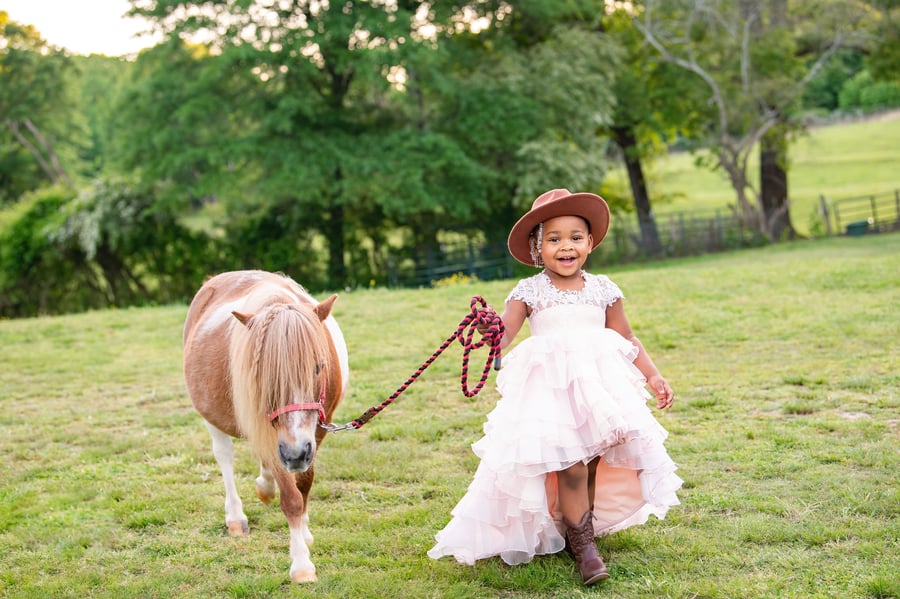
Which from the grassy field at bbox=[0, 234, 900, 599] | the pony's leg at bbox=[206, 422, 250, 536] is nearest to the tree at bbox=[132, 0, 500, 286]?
the grassy field at bbox=[0, 234, 900, 599]

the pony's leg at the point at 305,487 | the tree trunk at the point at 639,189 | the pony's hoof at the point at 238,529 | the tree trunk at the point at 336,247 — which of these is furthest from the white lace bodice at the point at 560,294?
the tree trunk at the point at 639,189

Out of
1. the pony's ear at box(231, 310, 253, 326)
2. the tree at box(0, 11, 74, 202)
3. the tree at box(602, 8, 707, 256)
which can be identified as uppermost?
the tree at box(0, 11, 74, 202)

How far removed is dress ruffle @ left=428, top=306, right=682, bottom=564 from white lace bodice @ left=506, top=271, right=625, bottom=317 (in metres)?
0.05

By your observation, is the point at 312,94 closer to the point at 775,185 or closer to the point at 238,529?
the point at 775,185

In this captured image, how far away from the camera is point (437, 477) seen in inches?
214

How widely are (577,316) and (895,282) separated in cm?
901

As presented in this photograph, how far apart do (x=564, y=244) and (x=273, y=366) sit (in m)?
1.46

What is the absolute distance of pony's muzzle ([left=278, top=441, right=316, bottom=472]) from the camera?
351 centimetres

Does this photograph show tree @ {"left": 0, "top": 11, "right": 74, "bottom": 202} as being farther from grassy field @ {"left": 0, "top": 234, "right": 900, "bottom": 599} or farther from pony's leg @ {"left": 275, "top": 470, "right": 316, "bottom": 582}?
pony's leg @ {"left": 275, "top": 470, "right": 316, "bottom": 582}

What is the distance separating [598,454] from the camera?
12.4 feet

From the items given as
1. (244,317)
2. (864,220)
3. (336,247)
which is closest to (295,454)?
(244,317)

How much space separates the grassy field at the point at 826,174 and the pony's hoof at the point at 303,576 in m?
26.6

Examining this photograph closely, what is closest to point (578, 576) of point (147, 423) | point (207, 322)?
point (207, 322)

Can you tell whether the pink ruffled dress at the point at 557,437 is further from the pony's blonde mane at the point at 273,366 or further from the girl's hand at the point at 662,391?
the pony's blonde mane at the point at 273,366
